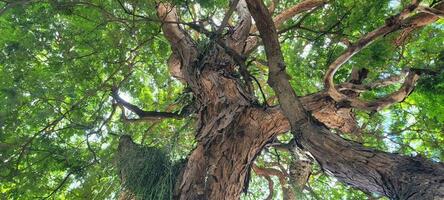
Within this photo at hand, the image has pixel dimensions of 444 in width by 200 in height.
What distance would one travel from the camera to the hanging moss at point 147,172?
11.1ft

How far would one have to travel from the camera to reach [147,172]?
11.5 ft

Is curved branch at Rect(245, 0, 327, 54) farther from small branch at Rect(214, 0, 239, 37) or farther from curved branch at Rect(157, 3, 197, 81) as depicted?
small branch at Rect(214, 0, 239, 37)

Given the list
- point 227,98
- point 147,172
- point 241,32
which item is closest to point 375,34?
point 227,98

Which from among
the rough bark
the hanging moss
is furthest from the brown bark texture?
the hanging moss

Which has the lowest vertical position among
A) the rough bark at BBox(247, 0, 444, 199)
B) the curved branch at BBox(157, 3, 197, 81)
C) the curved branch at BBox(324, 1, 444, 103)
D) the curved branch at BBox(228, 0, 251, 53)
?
the rough bark at BBox(247, 0, 444, 199)

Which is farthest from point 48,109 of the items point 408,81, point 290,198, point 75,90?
point 408,81

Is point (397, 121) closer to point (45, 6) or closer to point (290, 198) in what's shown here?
point (290, 198)

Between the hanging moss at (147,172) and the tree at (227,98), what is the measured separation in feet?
0.04

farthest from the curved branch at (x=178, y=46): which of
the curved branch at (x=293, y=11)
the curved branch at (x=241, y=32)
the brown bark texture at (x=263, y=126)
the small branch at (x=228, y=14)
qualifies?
the curved branch at (x=293, y=11)

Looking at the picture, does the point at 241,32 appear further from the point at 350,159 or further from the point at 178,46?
the point at 350,159

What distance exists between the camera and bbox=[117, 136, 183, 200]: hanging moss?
11.1 ft

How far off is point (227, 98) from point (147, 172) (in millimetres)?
941

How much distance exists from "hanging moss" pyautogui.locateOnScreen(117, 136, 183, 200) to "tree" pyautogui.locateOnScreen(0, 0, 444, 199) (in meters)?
0.01

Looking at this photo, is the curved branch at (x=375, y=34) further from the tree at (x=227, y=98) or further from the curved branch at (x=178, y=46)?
the curved branch at (x=178, y=46)
